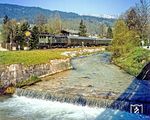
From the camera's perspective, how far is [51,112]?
2419 centimetres

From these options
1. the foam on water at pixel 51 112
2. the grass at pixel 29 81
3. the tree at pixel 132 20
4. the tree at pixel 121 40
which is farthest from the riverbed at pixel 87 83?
the tree at pixel 132 20

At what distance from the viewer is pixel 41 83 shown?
1314 inches

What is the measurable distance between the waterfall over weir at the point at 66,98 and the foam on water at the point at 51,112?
386mm

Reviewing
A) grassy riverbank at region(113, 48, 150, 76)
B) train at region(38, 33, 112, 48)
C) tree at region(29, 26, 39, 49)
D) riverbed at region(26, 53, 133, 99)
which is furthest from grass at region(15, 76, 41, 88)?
train at region(38, 33, 112, 48)

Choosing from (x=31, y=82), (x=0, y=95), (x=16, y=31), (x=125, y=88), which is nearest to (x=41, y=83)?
(x=31, y=82)

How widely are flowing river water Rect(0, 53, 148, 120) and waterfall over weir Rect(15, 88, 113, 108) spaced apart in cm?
22

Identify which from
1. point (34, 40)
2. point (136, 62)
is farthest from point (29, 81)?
point (34, 40)

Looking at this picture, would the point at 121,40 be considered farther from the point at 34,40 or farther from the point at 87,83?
the point at 87,83

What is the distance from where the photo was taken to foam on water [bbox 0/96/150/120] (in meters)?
22.6

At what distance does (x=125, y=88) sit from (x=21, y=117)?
1155 centimetres

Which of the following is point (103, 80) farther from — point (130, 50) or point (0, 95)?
point (130, 50)

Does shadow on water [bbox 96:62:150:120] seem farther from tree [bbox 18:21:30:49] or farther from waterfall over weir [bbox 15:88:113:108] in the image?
tree [bbox 18:21:30:49]

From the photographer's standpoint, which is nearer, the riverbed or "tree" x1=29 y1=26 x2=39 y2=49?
the riverbed

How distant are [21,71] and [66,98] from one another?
330 inches
